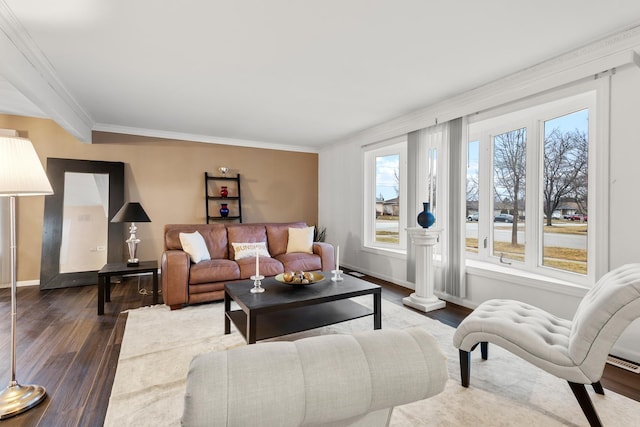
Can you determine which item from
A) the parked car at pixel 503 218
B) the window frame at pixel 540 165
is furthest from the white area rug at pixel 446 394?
the parked car at pixel 503 218

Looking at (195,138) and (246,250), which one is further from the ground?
(195,138)

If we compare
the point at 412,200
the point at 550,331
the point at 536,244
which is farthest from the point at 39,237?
the point at 536,244

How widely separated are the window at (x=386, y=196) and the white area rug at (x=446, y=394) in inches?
92.0

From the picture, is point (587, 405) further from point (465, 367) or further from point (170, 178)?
point (170, 178)

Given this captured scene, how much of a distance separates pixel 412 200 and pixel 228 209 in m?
3.28

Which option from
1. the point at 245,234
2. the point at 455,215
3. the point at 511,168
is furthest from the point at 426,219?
the point at 245,234

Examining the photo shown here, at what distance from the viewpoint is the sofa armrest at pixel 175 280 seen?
3354 mm

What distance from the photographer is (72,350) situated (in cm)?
245

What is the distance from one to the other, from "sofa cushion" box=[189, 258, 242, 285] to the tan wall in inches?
79.9

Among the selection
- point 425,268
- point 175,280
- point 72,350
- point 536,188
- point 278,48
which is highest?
point 278,48

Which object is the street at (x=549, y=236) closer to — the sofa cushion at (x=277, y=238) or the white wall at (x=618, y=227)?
the white wall at (x=618, y=227)

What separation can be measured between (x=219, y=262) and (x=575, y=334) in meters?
3.38

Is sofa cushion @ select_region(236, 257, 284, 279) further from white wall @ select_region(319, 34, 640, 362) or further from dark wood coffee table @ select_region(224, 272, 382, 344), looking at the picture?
white wall @ select_region(319, 34, 640, 362)

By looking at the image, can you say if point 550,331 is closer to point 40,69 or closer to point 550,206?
point 550,206
